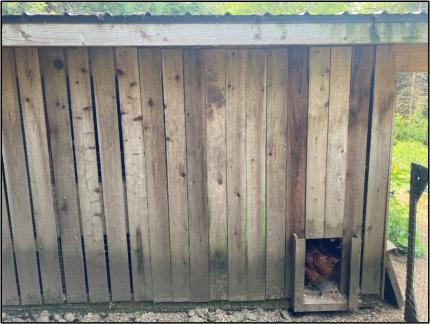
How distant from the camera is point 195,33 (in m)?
2.25

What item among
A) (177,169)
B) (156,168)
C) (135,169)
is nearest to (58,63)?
(135,169)

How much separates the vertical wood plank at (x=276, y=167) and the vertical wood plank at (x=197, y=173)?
560 millimetres

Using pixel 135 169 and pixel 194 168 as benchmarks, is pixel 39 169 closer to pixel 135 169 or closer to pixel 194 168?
pixel 135 169

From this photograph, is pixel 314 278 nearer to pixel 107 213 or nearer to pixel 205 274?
pixel 205 274

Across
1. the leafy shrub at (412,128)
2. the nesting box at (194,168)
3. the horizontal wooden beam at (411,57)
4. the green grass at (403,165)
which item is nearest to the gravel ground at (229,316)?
the nesting box at (194,168)

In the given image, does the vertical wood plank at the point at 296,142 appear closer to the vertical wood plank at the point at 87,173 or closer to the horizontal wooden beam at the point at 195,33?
the horizontal wooden beam at the point at 195,33

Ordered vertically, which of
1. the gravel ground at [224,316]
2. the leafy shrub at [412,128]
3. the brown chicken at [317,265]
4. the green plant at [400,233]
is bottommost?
the gravel ground at [224,316]

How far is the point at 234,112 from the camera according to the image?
2.74m

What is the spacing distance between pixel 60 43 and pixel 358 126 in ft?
7.91

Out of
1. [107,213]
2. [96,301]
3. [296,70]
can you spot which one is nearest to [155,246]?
[107,213]

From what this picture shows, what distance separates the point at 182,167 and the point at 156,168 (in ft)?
0.74

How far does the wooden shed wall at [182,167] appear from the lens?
2670 mm

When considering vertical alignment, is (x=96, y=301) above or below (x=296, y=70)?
below

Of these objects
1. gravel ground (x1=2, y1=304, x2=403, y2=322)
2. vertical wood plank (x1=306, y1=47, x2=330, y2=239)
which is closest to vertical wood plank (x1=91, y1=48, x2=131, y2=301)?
gravel ground (x1=2, y1=304, x2=403, y2=322)
